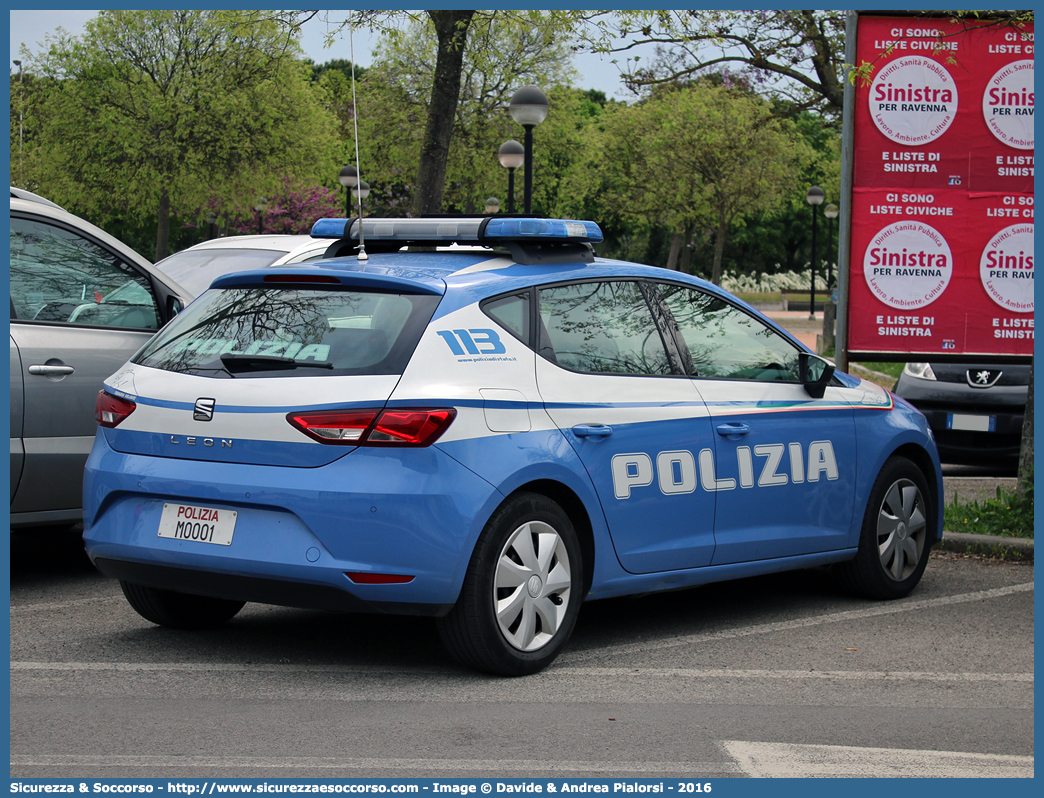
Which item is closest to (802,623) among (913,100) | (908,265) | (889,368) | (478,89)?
(908,265)

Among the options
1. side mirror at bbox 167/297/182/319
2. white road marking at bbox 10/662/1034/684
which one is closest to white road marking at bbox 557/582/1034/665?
white road marking at bbox 10/662/1034/684

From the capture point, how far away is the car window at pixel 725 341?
620 centimetres

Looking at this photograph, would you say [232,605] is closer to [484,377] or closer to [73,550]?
[484,377]

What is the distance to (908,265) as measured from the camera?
10.3 metres

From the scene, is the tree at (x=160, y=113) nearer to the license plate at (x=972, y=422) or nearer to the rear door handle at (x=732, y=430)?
the license plate at (x=972, y=422)

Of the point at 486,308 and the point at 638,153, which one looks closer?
the point at 486,308

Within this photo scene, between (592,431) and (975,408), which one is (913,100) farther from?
(592,431)

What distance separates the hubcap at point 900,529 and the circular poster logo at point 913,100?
3.86 meters

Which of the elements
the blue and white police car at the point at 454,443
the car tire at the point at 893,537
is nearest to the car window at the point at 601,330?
the blue and white police car at the point at 454,443

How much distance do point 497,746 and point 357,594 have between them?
0.87 metres

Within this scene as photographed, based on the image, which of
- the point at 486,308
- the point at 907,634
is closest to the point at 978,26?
the point at 907,634

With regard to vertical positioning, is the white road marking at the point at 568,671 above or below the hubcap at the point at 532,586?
below

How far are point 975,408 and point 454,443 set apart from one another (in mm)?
7970

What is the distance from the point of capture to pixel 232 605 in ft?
20.0
